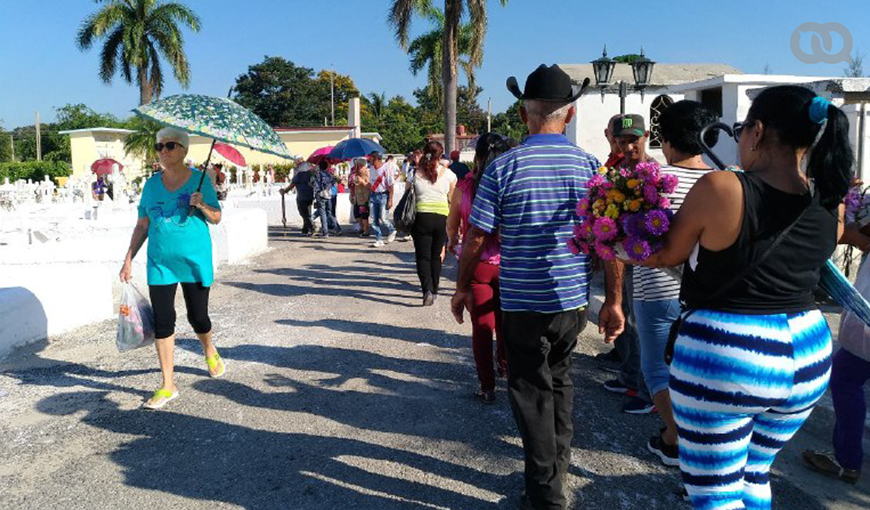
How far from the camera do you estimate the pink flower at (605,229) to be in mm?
2271

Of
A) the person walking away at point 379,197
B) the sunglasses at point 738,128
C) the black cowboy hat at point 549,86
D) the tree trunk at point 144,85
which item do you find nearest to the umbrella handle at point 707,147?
the sunglasses at point 738,128

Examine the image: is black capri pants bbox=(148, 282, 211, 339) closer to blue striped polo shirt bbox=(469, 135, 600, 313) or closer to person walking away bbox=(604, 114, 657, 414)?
blue striped polo shirt bbox=(469, 135, 600, 313)

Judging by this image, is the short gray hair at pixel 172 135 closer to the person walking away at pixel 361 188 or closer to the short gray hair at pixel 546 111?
the short gray hair at pixel 546 111

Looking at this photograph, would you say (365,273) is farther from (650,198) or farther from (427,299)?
(650,198)

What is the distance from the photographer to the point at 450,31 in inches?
838

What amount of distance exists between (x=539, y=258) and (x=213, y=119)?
2.73 meters

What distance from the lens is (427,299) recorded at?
7.60 metres

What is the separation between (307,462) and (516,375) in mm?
1358

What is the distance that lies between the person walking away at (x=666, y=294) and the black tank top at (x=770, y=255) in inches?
39.3

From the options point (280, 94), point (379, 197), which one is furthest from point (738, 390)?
point (280, 94)

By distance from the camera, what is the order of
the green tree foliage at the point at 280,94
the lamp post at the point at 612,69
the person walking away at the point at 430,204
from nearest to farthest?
1. the person walking away at the point at 430,204
2. the lamp post at the point at 612,69
3. the green tree foliage at the point at 280,94

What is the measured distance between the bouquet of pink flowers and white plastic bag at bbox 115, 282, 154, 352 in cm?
334

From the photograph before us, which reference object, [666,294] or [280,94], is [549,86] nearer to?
[666,294]

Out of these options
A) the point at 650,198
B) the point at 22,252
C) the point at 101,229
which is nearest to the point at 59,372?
the point at 22,252
